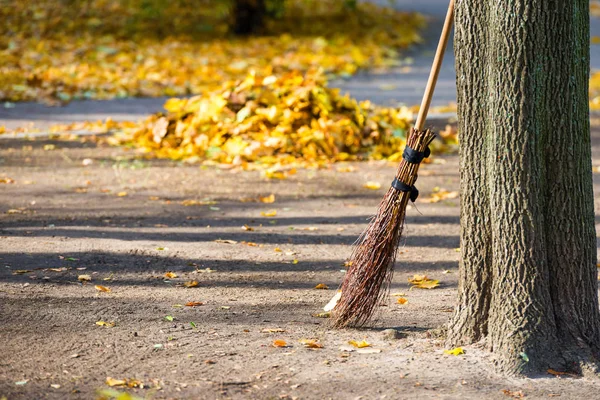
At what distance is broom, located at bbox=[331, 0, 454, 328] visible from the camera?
3.77m

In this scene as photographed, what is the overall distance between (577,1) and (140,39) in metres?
14.2

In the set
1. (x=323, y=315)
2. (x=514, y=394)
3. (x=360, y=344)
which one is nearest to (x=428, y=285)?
(x=323, y=315)

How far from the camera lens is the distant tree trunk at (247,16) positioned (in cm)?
1748

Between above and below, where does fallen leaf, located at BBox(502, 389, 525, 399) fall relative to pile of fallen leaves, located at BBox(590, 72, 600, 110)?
below

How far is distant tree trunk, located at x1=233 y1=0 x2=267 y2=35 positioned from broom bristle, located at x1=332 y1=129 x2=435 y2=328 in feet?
46.5

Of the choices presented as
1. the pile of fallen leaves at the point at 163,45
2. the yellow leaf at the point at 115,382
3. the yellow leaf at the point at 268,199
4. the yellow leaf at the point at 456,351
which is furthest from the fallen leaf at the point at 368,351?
the pile of fallen leaves at the point at 163,45

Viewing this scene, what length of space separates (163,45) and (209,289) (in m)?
12.1

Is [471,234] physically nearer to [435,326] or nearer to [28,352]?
[435,326]

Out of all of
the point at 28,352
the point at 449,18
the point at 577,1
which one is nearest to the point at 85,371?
the point at 28,352

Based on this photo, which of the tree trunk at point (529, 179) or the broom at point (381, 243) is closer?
the tree trunk at point (529, 179)

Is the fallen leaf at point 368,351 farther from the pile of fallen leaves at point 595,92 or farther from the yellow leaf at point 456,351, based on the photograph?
the pile of fallen leaves at point 595,92

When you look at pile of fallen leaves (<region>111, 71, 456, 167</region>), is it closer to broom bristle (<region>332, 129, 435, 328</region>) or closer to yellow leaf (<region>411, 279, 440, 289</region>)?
yellow leaf (<region>411, 279, 440, 289</region>)

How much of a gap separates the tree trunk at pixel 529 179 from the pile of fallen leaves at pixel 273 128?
4.55 metres

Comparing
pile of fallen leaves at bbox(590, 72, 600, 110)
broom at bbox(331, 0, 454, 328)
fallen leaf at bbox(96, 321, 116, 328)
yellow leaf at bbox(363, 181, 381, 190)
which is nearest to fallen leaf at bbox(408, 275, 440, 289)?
broom at bbox(331, 0, 454, 328)
